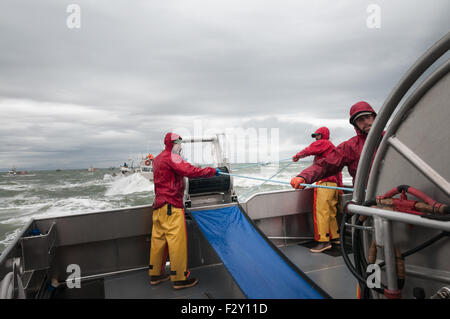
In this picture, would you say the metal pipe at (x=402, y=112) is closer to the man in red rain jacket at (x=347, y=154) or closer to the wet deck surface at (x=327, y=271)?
the man in red rain jacket at (x=347, y=154)

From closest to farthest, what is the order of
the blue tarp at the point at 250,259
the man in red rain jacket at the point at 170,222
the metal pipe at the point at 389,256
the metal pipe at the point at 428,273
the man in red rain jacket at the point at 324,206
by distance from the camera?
the metal pipe at the point at 428,273 < the metal pipe at the point at 389,256 < the blue tarp at the point at 250,259 < the man in red rain jacket at the point at 170,222 < the man in red rain jacket at the point at 324,206

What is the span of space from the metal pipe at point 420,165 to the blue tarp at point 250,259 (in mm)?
1380

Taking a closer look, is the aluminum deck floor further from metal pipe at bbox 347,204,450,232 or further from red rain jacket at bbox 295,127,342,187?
metal pipe at bbox 347,204,450,232

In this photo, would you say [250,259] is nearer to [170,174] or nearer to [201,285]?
[201,285]

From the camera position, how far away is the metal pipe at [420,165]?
1.05 metres

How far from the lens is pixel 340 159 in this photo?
2.23m

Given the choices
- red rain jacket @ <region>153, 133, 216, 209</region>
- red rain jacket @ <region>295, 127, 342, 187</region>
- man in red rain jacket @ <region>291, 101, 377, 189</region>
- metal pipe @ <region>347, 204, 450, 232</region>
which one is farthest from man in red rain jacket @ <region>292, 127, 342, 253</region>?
metal pipe @ <region>347, 204, 450, 232</region>

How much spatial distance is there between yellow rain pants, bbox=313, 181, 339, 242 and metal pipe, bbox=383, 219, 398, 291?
2967 mm

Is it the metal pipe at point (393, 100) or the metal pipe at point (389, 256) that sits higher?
the metal pipe at point (393, 100)

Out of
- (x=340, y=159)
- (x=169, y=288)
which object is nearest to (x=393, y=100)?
(x=340, y=159)

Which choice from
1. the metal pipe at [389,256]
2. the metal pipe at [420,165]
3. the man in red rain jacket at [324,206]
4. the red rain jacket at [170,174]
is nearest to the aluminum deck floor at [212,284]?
the man in red rain jacket at [324,206]

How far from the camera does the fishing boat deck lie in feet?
9.48
